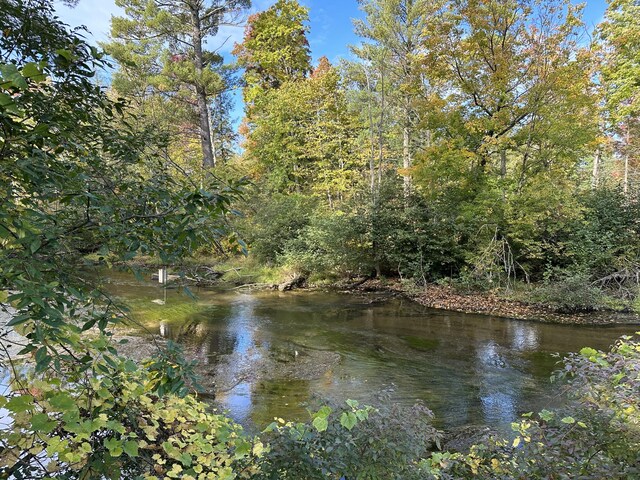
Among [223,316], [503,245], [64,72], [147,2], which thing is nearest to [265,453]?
[64,72]

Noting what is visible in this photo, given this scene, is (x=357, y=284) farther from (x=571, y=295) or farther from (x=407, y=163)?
(x=571, y=295)

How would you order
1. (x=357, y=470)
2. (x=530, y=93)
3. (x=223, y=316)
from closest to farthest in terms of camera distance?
1. (x=357, y=470)
2. (x=223, y=316)
3. (x=530, y=93)

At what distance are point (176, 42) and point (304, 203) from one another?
31.7 ft

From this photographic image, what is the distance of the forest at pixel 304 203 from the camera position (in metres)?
1.44

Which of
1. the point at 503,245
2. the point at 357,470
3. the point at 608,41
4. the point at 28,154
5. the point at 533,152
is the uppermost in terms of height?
the point at 608,41

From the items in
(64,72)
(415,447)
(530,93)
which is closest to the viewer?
(64,72)

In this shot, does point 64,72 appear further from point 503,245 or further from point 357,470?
point 503,245

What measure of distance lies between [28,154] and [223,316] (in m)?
10.2

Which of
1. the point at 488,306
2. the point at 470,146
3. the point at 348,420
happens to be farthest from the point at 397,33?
the point at 348,420

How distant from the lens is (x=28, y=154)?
1.46 m

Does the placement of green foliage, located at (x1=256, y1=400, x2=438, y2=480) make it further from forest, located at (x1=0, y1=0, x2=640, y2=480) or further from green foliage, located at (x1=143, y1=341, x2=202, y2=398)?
green foliage, located at (x1=143, y1=341, x2=202, y2=398)

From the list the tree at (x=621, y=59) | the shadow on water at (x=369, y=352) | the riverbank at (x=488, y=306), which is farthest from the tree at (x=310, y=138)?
the tree at (x=621, y=59)

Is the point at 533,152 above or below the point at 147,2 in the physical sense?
below

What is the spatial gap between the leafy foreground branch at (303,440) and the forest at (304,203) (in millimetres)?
16
